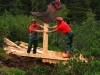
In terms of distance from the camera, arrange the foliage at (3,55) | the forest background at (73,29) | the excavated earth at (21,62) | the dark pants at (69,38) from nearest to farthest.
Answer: the forest background at (73,29) < the dark pants at (69,38) < the excavated earth at (21,62) < the foliage at (3,55)

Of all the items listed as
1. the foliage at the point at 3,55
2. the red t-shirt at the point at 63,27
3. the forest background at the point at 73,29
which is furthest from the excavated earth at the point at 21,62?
the red t-shirt at the point at 63,27

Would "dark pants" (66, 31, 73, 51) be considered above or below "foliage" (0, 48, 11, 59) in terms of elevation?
above

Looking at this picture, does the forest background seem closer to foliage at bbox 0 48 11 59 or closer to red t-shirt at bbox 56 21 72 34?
foliage at bbox 0 48 11 59

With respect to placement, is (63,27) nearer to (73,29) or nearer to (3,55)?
(3,55)

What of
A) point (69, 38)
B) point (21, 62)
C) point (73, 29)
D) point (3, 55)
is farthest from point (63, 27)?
point (73, 29)

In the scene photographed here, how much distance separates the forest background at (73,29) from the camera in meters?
9.08

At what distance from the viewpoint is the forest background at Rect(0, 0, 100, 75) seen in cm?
908

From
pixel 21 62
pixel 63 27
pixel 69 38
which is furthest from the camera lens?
pixel 21 62

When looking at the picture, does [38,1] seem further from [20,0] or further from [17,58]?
[17,58]

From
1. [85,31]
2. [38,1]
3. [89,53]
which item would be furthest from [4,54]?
[38,1]

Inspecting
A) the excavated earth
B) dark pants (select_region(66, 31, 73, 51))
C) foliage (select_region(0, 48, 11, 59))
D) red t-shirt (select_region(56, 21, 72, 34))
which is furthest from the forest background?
the excavated earth

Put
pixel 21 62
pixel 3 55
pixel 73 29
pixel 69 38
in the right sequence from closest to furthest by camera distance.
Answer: pixel 69 38
pixel 21 62
pixel 3 55
pixel 73 29

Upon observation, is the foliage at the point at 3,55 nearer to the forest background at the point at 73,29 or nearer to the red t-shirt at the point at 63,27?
the forest background at the point at 73,29

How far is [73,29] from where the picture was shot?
23.6 m
